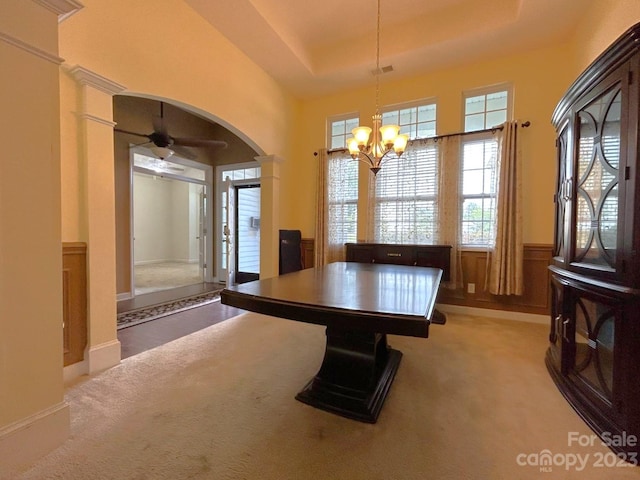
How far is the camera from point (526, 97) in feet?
11.1

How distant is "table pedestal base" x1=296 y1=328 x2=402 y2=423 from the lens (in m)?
1.62

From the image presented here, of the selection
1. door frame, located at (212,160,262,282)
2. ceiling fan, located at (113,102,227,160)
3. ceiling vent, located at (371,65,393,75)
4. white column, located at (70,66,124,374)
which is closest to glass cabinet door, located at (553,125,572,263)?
ceiling vent, located at (371,65,393,75)

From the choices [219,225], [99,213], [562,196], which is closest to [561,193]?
[562,196]

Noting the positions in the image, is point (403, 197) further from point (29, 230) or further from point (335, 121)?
point (29, 230)

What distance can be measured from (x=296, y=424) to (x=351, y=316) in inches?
32.5

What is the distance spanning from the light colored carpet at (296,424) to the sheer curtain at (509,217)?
1.20m

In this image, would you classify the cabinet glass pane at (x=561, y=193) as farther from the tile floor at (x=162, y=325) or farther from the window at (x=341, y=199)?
the tile floor at (x=162, y=325)

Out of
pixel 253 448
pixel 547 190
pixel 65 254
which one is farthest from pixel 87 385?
pixel 547 190

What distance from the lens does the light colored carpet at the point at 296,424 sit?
1.22 meters

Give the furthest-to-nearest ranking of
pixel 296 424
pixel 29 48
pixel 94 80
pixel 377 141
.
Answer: pixel 377 141 → pixel 94 80 → pixel 296 424 → pixel 29 48

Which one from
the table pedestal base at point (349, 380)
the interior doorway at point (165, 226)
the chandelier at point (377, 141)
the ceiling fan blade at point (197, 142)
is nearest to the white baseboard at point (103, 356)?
the table pedestal base at point (349, 380)

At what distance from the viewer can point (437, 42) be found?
10.7ft

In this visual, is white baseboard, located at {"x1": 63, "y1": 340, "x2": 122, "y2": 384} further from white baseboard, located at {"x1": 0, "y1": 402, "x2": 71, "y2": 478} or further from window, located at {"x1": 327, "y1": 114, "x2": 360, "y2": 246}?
window, located at {"x1": 327, "y1": 114, "x2": 360, "y2": 246}

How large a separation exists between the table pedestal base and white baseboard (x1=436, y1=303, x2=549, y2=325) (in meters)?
2.26
